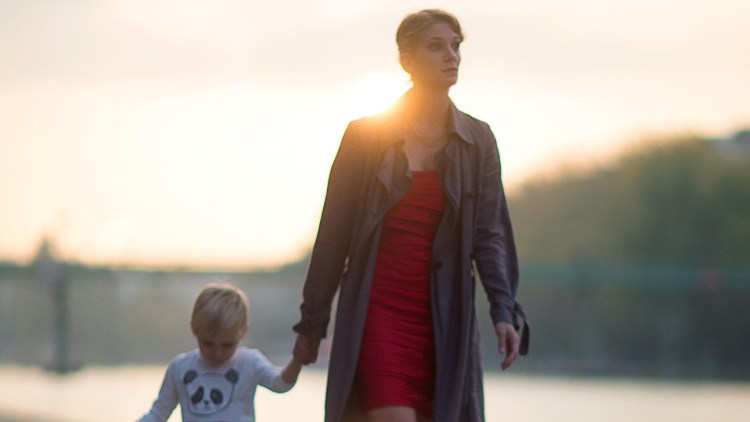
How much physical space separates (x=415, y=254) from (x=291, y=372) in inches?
30.2

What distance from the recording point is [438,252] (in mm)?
5926

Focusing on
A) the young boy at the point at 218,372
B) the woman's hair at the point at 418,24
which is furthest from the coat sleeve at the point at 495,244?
the young boy at the point at 218,372

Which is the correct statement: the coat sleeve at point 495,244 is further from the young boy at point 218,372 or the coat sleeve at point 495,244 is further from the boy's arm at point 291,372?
the young boy at point 218,372

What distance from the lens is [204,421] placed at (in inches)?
258

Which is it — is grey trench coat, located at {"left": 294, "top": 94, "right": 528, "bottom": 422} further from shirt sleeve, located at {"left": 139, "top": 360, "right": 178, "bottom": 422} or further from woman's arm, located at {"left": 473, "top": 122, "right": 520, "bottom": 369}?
shirt sleeve, located at {"left": 139, "top": 360, "right": 178, "bottom": 422}

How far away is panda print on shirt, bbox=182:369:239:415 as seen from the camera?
6.58 meters

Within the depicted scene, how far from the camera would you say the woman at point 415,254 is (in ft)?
19.3

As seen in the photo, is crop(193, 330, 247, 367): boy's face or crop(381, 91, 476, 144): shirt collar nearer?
crop(381, 91, 476, 144): shirt collar

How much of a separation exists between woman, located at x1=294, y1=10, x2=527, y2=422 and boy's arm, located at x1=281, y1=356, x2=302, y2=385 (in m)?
0.19

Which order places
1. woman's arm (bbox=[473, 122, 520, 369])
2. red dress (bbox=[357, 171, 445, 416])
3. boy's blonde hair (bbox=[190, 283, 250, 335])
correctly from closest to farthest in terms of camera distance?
red dress (bbox=[357, 171, 445, 416]), woman's arm (bbox=[473, 122, 520, 369]), boy's blonde hair (bbox=[190, 283, 250, 335])

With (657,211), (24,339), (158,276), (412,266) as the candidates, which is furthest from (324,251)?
(24,339)

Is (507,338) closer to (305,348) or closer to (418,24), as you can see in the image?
(305,348)

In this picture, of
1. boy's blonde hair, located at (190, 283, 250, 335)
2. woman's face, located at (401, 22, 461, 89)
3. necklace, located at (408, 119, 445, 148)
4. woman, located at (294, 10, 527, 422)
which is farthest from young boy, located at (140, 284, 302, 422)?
woman's face, located at (401, 22, 461, 89)

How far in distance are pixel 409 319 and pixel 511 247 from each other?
47 cm
